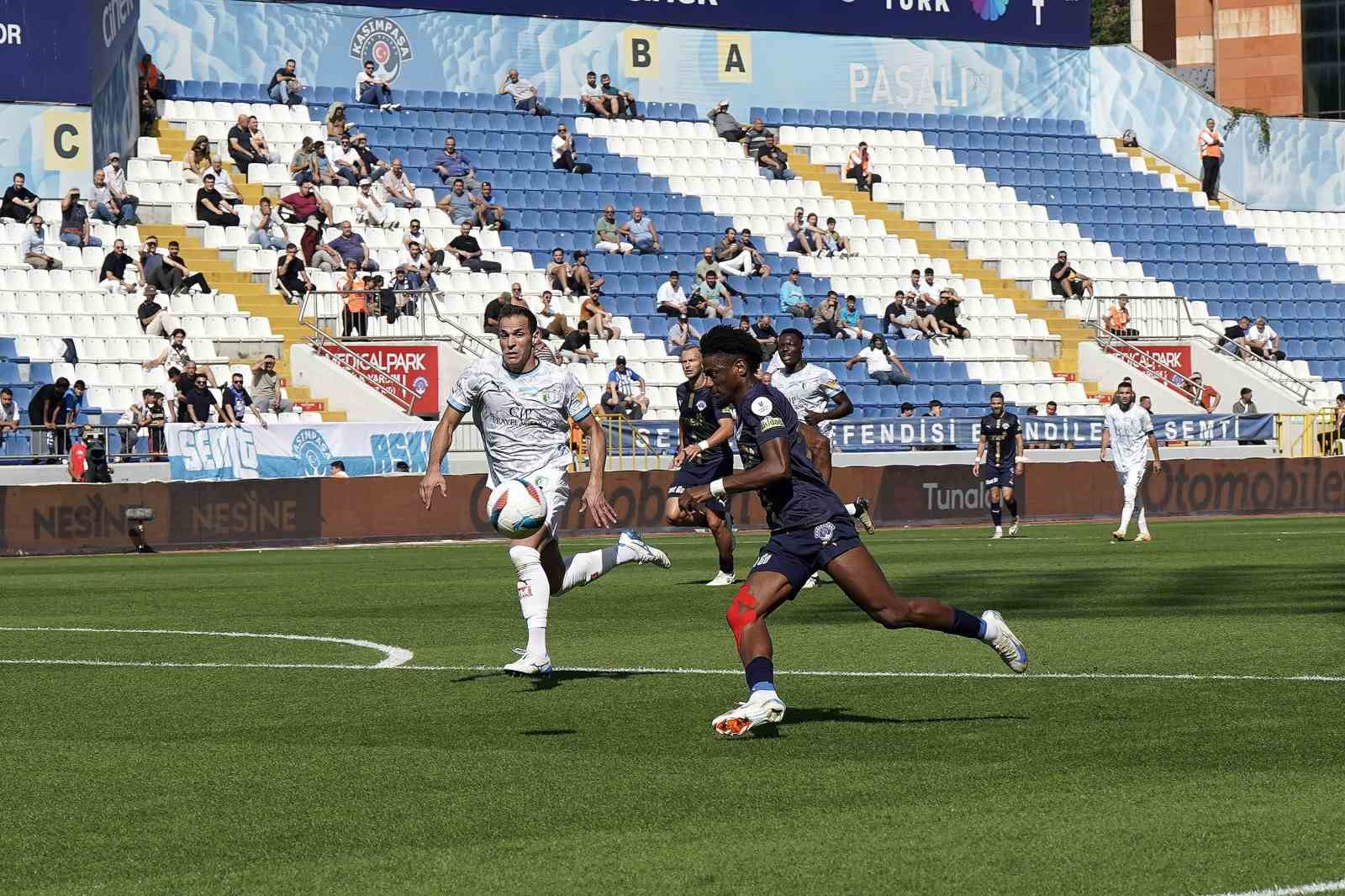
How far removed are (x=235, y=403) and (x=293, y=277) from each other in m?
5.32

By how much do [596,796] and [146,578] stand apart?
15642 mm

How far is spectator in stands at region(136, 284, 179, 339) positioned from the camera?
3350 centimetres

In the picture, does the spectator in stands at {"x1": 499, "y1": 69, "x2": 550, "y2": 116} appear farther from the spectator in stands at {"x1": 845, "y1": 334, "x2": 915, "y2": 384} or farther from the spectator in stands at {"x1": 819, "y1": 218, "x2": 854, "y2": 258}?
the spectator in stands at {"x1": 845, "y1": 334, "x2": 915, "y2": 384}

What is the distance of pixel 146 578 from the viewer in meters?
22.5

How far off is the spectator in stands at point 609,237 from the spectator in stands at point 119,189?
8.91m

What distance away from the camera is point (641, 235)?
41.1 meters

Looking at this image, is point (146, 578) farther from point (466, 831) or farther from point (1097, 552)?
point (466, 831)

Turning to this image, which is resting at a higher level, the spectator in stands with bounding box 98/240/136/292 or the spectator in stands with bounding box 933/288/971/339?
the spectator in stands with bounding box 98/240/136/292

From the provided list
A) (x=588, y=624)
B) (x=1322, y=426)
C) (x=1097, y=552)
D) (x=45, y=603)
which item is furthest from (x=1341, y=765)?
(x=1322, y=426)

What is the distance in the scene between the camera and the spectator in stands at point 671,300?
128ft

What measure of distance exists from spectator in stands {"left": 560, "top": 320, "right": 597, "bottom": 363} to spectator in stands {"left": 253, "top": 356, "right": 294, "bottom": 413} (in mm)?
5792

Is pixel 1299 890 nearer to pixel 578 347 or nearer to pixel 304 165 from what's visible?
pixel 578 347

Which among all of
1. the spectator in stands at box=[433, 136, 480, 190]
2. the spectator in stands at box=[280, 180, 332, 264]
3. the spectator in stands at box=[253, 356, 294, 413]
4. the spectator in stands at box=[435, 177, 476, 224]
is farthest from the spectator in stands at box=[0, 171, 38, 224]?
the spectator in stands at box=[433, 136, 480, 190]

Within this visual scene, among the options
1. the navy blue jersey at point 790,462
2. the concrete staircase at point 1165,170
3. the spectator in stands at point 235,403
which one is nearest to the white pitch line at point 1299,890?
the navy blue jersey at point 790,462
